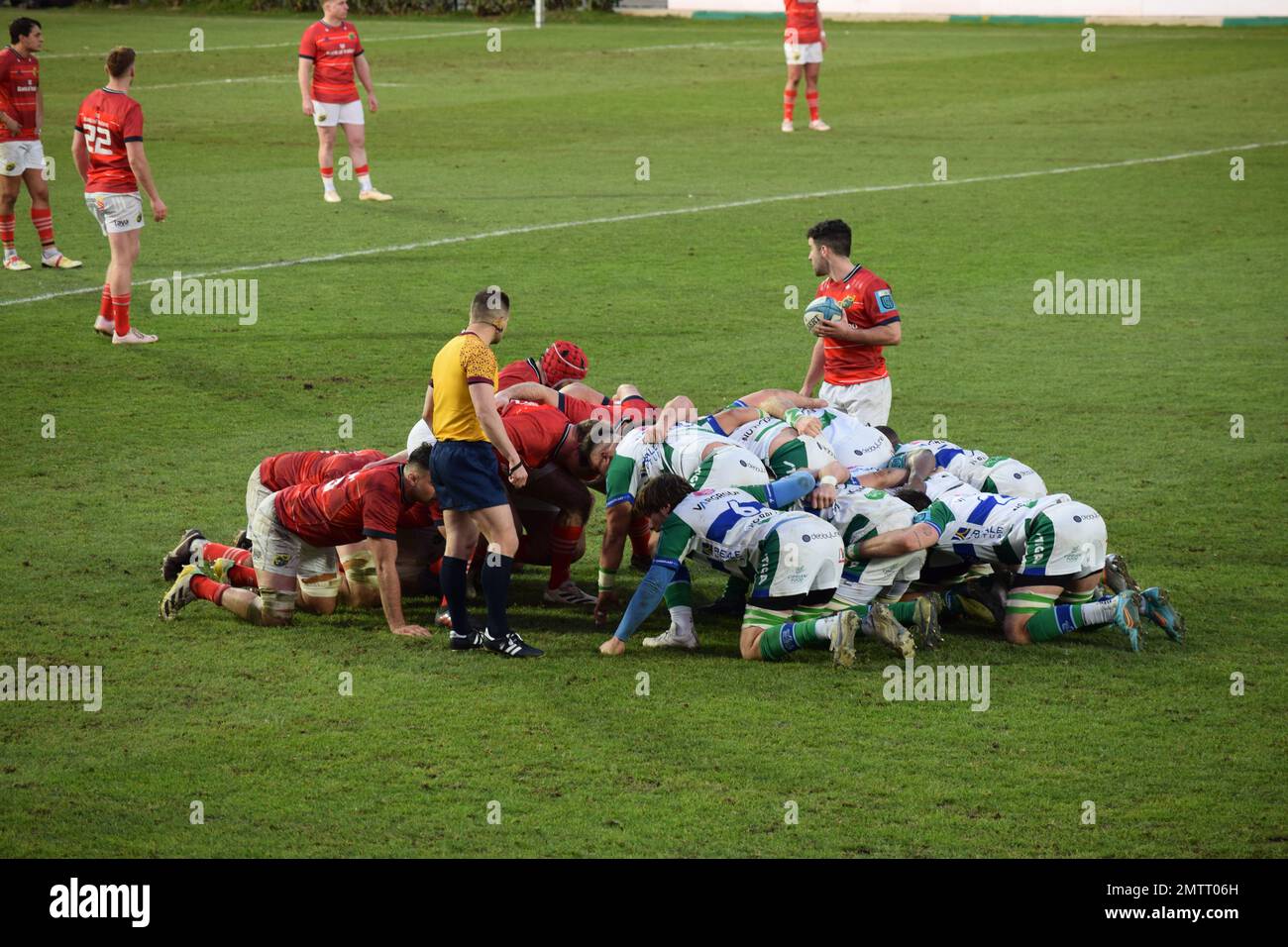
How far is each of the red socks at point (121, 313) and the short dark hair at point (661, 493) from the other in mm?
7813

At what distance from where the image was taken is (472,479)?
838 cm

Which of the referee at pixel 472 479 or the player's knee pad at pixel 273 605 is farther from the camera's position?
the player's knee pad at pixel 273 605

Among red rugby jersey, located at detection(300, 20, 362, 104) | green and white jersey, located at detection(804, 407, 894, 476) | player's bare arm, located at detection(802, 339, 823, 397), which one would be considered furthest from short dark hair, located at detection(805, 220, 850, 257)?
red rugby jersey, located at detection(300, 20, 362, 104)

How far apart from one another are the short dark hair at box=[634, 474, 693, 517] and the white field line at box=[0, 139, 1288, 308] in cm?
996

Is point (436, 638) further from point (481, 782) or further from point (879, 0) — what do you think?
point (879, 0)

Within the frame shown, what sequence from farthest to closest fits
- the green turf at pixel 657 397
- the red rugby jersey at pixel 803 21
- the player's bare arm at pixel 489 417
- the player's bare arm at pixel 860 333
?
the red rugby jersey at pixel 803 21
the player's bare arm at pixel 860 333
the player's bare arm at pixel 489 417
the green turf at pixel 657 397

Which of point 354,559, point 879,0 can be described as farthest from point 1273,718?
point 879,0

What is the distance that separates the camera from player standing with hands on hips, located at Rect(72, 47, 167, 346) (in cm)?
1368

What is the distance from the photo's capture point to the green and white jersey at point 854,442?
30.7ft

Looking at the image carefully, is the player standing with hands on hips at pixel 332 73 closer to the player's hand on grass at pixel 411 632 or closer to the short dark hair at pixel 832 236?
the short dark hair at pixel 832 236

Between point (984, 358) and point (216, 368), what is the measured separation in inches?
276

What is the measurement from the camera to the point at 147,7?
48500mm

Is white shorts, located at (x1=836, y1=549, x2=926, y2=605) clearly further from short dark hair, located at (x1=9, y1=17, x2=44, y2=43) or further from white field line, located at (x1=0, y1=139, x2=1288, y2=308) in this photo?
short dark hair, located at (x1=9, y1=17, x2=44, y2=43)

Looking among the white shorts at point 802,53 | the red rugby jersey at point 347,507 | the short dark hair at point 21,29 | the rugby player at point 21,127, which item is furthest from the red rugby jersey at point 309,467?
the white shorts at point 802,53
